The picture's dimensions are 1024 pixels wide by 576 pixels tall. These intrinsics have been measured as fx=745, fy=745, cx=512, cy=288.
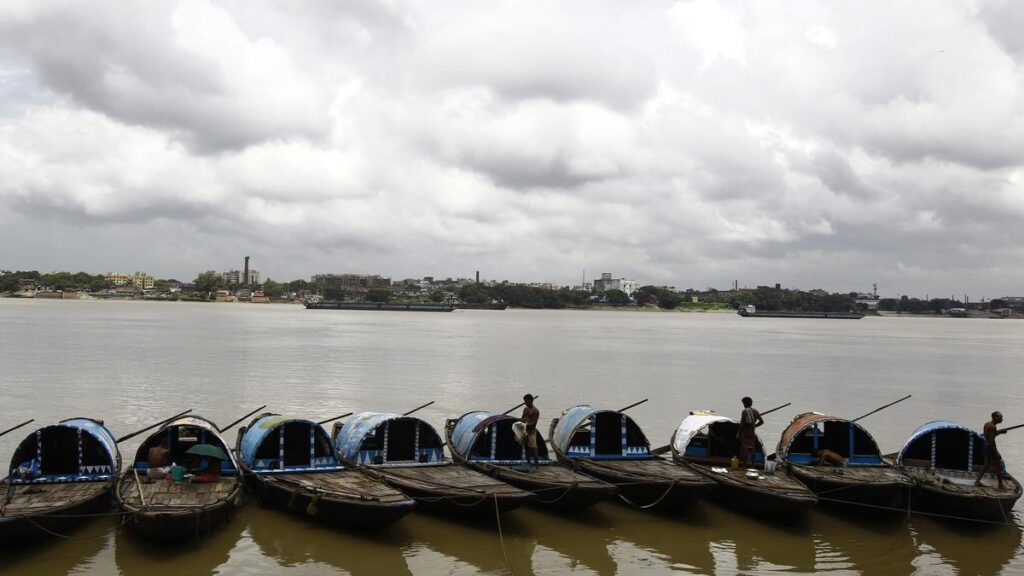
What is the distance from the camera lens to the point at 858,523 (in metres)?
15.8

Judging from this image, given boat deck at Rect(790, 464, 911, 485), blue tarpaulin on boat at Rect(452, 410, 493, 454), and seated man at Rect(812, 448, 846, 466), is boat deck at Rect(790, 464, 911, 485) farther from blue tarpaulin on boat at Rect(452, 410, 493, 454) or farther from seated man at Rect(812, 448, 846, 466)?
blue tarpaulin on boat at Rect(452, 410, 493, 454)

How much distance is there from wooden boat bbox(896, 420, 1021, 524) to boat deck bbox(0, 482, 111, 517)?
16.5 m

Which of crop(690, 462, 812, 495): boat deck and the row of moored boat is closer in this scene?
the row of moored boat

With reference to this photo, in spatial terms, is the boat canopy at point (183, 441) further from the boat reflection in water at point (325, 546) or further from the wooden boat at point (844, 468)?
the wooden boat at point (844, 468)

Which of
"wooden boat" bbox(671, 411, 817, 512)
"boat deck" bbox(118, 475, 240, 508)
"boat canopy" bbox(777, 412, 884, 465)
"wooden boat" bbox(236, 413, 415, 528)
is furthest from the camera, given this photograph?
"boat canopy" bbox(777, 412, 884, 465)

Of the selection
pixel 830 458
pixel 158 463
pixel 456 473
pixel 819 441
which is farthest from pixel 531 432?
pixel 158 463

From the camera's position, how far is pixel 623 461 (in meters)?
17.4

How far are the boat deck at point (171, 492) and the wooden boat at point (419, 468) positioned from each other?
287cm

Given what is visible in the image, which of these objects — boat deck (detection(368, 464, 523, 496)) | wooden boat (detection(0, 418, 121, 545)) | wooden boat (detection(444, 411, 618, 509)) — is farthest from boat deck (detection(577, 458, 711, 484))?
wooden boat (detection(0, 418, 121, 545))

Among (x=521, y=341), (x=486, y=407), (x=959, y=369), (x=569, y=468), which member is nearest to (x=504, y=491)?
(x=569, y=468)

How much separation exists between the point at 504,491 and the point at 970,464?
11.0m

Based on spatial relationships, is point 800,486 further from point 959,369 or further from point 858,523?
point 959,369

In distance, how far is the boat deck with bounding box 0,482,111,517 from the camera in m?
12.6

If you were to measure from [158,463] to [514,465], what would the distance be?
24.4 feet
